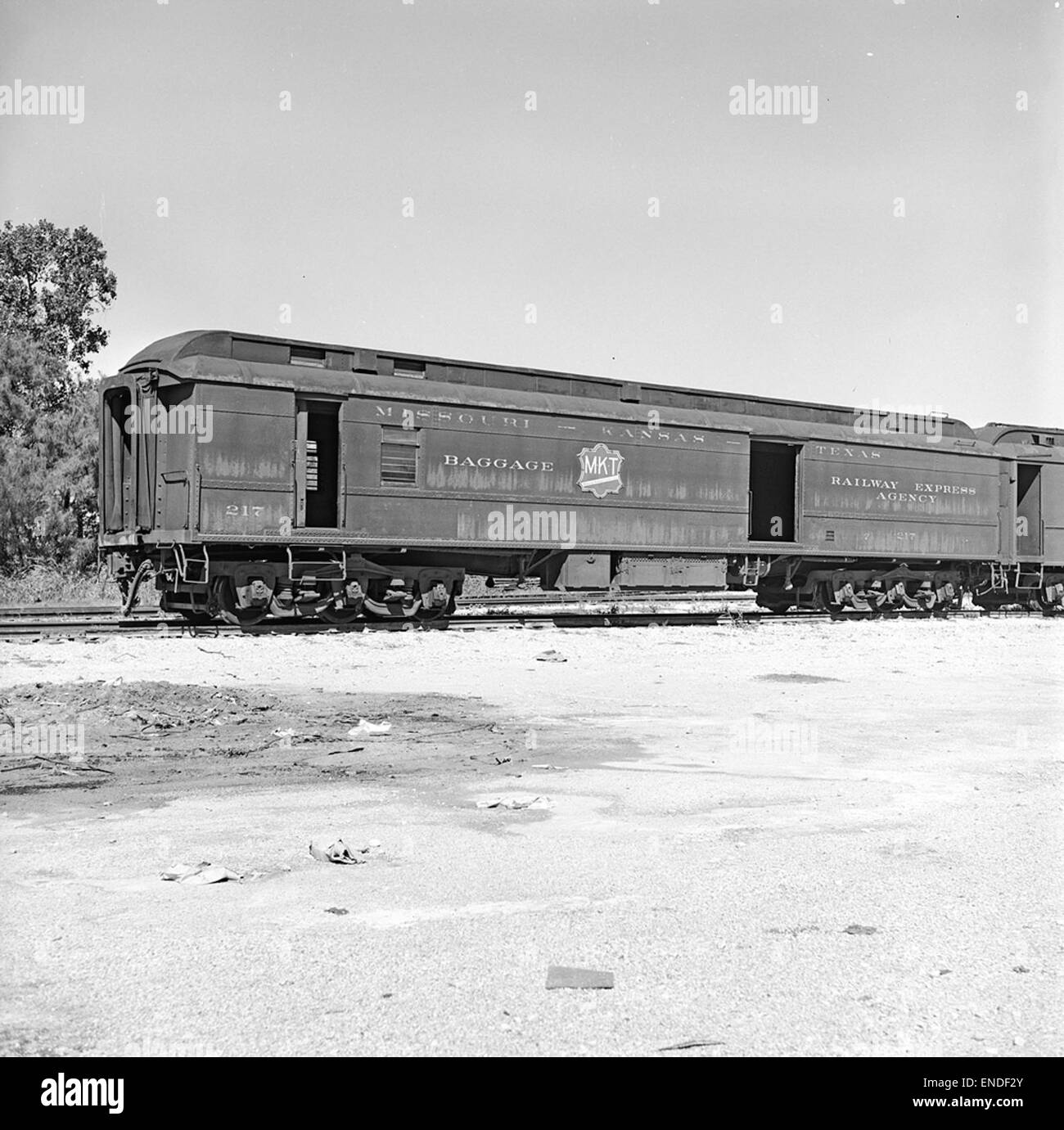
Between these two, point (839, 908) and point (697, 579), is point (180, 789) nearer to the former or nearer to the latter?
point (839, 908)

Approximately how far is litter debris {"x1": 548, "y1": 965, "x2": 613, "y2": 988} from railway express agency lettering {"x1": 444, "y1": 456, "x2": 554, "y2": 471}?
13.5m

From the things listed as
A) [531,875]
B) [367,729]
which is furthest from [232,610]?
[531,875]

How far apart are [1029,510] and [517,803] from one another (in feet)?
73.9

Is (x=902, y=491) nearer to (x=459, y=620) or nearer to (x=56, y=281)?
(x=459, y=620)

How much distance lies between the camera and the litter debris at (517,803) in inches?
256

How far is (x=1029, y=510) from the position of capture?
26.1 metres

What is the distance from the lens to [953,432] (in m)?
24.5

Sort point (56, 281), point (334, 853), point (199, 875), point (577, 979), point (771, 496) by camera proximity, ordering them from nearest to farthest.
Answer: point (577, 979)
point (199, 875)
point (334, 853)
point (771, 496)
point (56, 281)

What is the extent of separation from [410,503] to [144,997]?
13.3 metres

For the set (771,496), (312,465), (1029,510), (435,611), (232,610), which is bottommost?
(435,611)

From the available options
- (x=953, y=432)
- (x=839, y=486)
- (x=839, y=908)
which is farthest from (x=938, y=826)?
(x=953, y=432)

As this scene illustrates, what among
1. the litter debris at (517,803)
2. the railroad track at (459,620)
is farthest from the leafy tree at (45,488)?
the litter debris at (517,803)

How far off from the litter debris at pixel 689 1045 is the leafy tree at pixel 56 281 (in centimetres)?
3453

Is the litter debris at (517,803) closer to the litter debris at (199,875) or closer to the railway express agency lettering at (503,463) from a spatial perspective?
the litter debris at (199,875)
